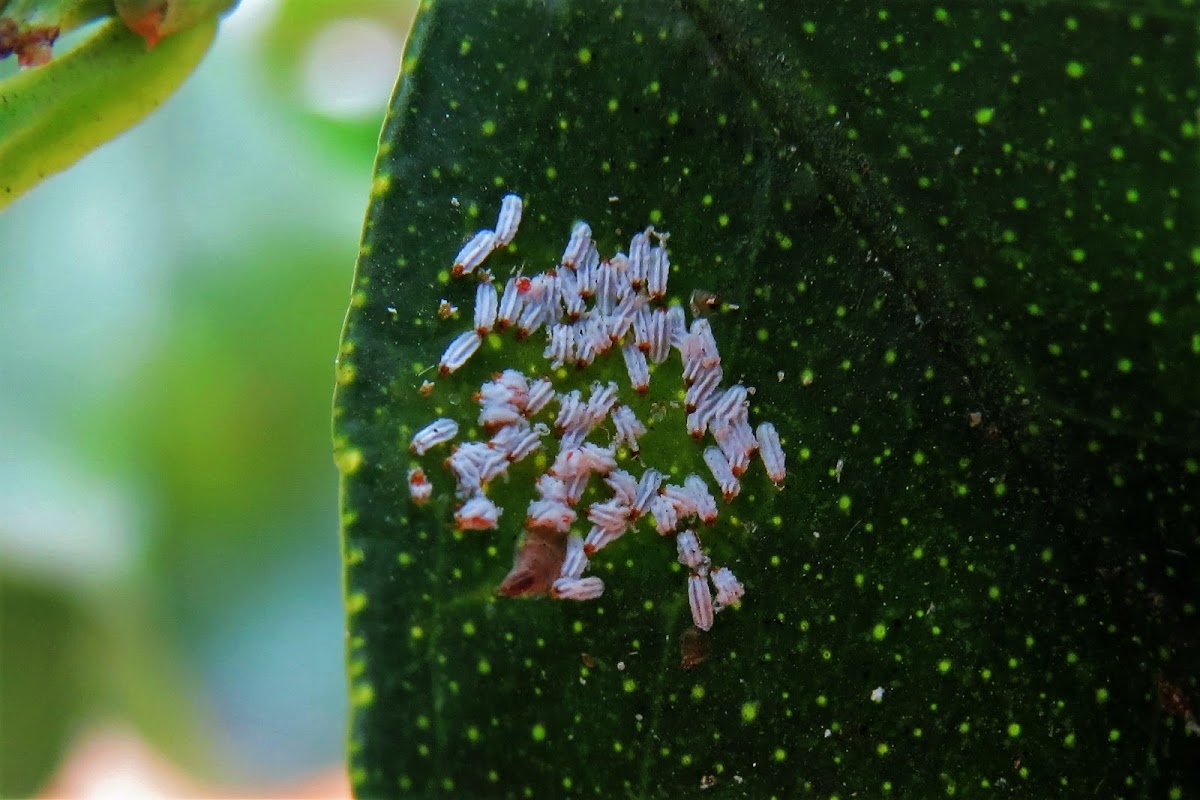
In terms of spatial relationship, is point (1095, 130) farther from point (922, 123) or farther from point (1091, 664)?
point (1091, 664)

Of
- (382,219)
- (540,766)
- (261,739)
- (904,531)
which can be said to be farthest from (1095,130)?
(261,739)

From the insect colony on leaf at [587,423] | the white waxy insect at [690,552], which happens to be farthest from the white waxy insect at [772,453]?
the white waxy insect at [690,552]

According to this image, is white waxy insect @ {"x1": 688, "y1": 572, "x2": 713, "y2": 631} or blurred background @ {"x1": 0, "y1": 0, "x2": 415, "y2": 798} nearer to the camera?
white waxy insect @ {"x1": 688, "y1": 572, "x2": 713, "y2": 631}

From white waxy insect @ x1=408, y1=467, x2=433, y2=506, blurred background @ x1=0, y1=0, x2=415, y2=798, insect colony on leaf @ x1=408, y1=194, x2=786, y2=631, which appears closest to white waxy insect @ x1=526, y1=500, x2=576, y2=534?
insect colony on leaf @ x1=408, y1=194, x2=786, y2=631

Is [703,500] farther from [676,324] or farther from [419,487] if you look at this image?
[419,487]

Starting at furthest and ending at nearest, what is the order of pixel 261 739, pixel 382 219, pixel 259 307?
pixel 261 739
pixel 259 307
pixel 382 219

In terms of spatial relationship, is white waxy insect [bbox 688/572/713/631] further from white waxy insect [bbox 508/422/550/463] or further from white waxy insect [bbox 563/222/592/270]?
white waxy insect [bbox 563/222/592/270]
